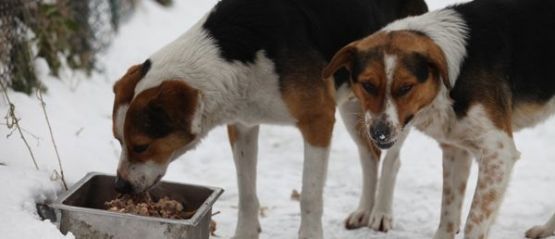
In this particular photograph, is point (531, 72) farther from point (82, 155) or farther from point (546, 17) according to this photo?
point (82, 155)

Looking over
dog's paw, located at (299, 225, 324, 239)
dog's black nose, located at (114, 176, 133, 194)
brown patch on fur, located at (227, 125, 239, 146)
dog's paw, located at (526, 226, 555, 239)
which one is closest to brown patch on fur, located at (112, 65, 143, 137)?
dog's black nose, located at (114, 176, 133, 194)

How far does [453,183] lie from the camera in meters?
4.77

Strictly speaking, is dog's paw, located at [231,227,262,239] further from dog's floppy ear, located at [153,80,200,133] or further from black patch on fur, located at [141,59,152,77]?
black patch on fur, located at [141,59,152,77]

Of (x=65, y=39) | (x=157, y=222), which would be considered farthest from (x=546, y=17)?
(x=65, y=39)

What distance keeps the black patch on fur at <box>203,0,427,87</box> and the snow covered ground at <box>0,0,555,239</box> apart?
1298mm

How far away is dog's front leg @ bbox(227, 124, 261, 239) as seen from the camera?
5.00m

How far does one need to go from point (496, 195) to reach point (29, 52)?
4333mm

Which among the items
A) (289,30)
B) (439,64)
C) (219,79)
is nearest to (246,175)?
(219,79)

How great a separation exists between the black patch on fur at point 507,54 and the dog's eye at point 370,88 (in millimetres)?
476

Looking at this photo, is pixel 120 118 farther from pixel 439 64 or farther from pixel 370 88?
pixel 439 64

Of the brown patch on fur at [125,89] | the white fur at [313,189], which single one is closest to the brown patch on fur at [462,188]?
the white fur at [313,189]

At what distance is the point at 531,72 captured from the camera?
4.39 metres

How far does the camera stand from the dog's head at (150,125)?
13.2ft

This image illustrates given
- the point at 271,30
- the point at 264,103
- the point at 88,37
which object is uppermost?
the point at 271,30
